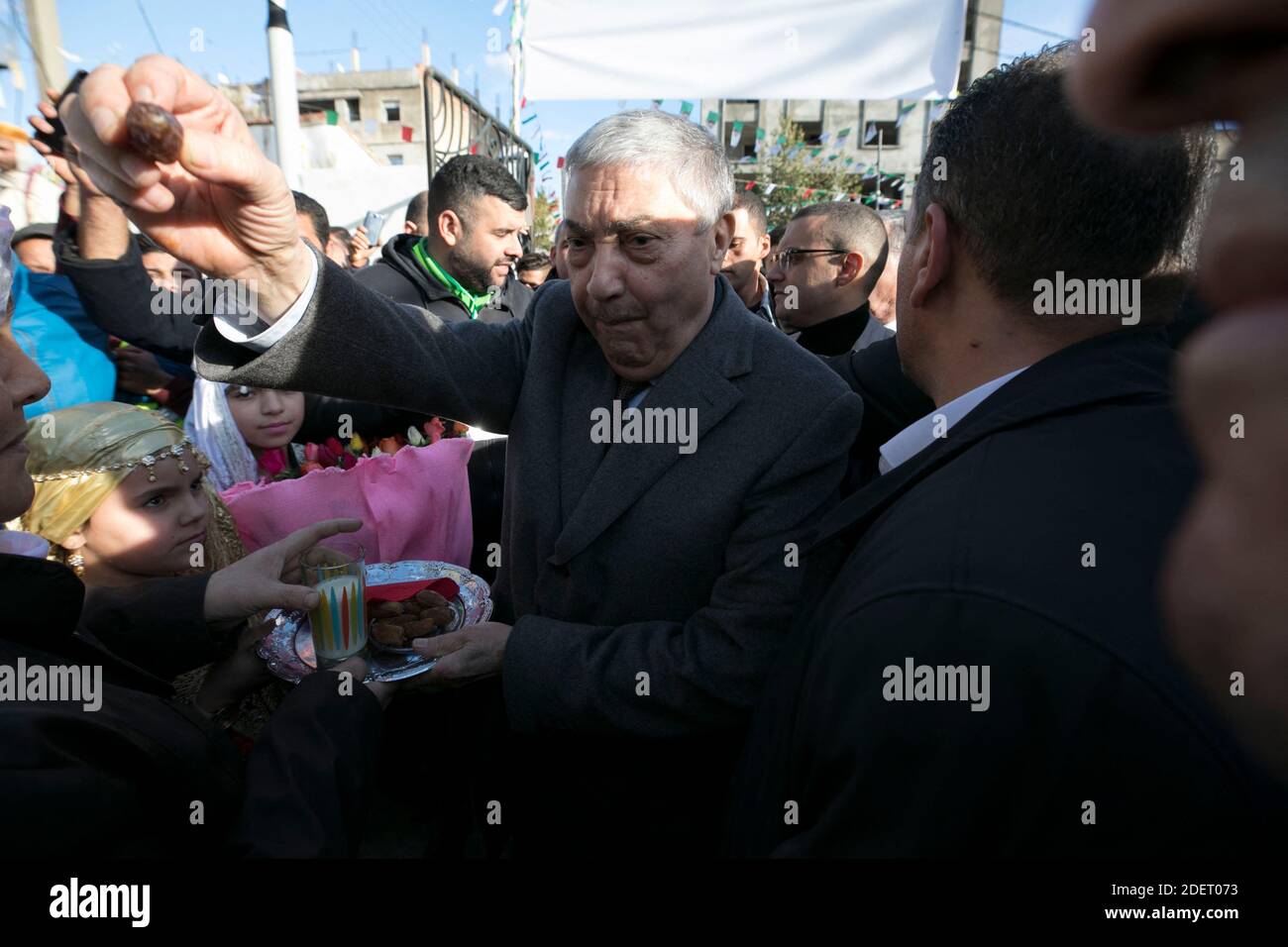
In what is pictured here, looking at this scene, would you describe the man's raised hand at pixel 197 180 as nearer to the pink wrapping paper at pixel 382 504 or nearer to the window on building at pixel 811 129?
the pink wrapping paper at pixel 382 504

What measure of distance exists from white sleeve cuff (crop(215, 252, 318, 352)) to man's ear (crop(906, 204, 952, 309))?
48.3 inches

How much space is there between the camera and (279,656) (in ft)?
6.67

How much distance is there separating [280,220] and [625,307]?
774mm

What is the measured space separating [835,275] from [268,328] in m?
3.27

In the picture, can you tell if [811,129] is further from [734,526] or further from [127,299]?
[734,526]

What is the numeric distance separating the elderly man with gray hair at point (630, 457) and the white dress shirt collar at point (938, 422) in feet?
0.69

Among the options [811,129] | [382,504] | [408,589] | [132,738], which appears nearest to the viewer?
[132,738]

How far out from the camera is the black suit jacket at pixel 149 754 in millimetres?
1014

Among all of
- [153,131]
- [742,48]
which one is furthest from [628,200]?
[742,48]

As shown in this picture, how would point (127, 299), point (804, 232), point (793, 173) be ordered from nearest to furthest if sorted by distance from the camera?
point (127, 299) < point (804, 232) < point (793, 173)

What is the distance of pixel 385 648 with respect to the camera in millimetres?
2041

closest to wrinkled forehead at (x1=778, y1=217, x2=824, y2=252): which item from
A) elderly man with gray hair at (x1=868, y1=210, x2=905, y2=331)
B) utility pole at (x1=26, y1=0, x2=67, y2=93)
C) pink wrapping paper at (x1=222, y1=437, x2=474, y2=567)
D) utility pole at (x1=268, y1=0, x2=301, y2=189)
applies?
elderly man with gray hair at (x1=868, y1=210, x2=905, y2=331)

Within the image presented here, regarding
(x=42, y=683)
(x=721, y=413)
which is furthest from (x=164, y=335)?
(x=721, y=413)

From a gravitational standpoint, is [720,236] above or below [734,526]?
above
